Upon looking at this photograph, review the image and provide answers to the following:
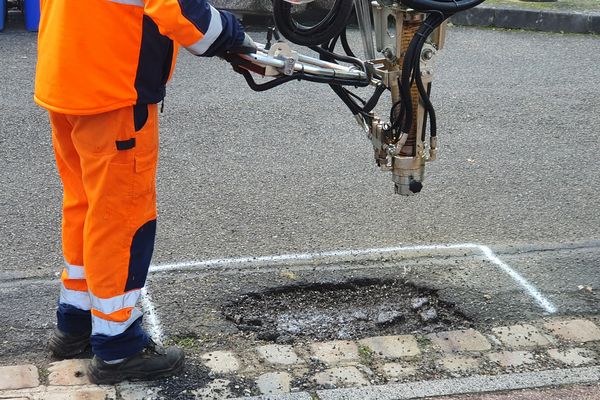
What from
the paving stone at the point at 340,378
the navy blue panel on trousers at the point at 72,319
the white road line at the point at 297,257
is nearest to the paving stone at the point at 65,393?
the navy blue panel on trousers at the point at 72,319

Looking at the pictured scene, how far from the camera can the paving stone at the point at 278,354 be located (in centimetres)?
366

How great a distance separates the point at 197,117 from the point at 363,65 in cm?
322

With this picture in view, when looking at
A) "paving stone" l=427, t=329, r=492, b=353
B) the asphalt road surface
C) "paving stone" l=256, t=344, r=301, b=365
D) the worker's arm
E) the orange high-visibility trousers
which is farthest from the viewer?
the asphalt road surface

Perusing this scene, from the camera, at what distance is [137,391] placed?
11.2ft

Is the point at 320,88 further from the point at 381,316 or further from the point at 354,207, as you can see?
the point at 381,316

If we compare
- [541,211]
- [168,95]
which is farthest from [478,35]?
[541,211]

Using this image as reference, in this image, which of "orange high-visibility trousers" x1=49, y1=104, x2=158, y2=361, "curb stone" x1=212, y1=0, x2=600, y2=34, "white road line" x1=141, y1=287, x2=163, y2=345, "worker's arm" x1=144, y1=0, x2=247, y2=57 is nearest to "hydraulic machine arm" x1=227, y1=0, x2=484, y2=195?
"worker's arm" x1=144, y1=0, x2=247, y2=57

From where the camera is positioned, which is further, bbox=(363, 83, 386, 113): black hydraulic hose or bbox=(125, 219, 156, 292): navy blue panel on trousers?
bbox=(363, 83, 386, 113): black hydraulic hose

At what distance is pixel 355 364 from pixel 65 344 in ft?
3.85

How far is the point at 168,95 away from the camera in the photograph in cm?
718

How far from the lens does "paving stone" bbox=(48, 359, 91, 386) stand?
136 inches

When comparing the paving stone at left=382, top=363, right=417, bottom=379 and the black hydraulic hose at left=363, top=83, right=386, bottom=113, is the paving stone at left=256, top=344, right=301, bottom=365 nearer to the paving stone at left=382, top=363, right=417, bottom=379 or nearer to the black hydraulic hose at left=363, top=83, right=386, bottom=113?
the paving stone at left=382, top=363, right=417, bottom=379

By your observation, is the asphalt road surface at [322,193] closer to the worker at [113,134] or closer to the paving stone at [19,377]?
the paving stone at [19,377]

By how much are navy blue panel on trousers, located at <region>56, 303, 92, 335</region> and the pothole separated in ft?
2.22
